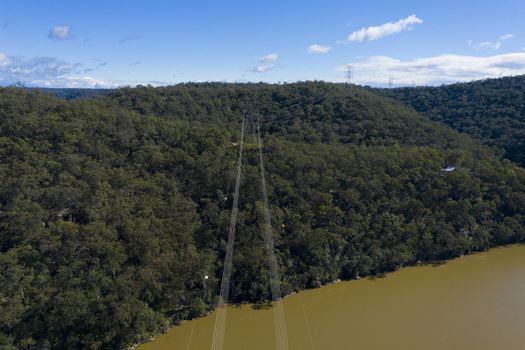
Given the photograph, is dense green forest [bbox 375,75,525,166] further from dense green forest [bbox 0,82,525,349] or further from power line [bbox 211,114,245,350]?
power line [bbox 211,114,245,350]

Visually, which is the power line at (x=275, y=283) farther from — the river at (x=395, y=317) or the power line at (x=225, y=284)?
the power line at (x=225, y=284)

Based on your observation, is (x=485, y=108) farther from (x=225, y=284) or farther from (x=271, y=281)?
(x=225, y=284)

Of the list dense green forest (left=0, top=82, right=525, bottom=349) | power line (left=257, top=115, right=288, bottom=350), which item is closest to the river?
power line (left=257, top=115, right=288, bottom=350)

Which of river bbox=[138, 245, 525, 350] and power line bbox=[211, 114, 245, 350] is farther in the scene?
power line bbox=[211, 114, 245, 350]

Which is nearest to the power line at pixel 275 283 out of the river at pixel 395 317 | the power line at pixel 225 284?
the river at pixel 395 317

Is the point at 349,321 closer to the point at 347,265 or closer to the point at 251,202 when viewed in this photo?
the point at 347,265

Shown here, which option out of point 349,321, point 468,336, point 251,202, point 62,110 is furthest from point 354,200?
point 62,110
